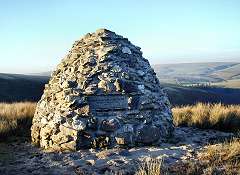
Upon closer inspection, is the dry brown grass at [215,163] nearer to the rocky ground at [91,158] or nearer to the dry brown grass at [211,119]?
the rocky ground at [91,158]

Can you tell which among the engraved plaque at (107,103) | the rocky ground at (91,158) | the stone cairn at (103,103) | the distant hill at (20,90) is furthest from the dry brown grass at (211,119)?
the distant hill at (20,90)

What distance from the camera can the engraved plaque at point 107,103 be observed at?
25.9ft

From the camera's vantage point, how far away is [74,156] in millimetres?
7133

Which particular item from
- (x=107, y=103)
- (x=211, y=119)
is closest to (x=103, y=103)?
(x=107, y=103)

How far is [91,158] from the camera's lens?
6.95 meters

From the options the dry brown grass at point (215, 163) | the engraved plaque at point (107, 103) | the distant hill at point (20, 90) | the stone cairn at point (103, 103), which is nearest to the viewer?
the dry brown grass at point (215, 163)

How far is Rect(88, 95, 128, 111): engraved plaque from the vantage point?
7.89 meters

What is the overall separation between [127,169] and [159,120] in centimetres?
213

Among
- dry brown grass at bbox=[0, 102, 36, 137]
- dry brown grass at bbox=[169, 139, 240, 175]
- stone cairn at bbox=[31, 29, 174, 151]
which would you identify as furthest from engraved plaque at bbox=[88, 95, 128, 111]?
dry brown grass at bbox=[0, 102, 36, 137]

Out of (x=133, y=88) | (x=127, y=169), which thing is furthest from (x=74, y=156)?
(x=133, y=88)

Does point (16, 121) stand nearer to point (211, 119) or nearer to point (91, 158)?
point (91, 158)

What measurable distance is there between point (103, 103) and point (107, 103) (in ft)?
0.25

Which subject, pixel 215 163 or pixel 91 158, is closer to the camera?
pixel 215 163

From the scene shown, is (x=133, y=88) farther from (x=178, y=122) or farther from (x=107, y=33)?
(x=178, y=122)
